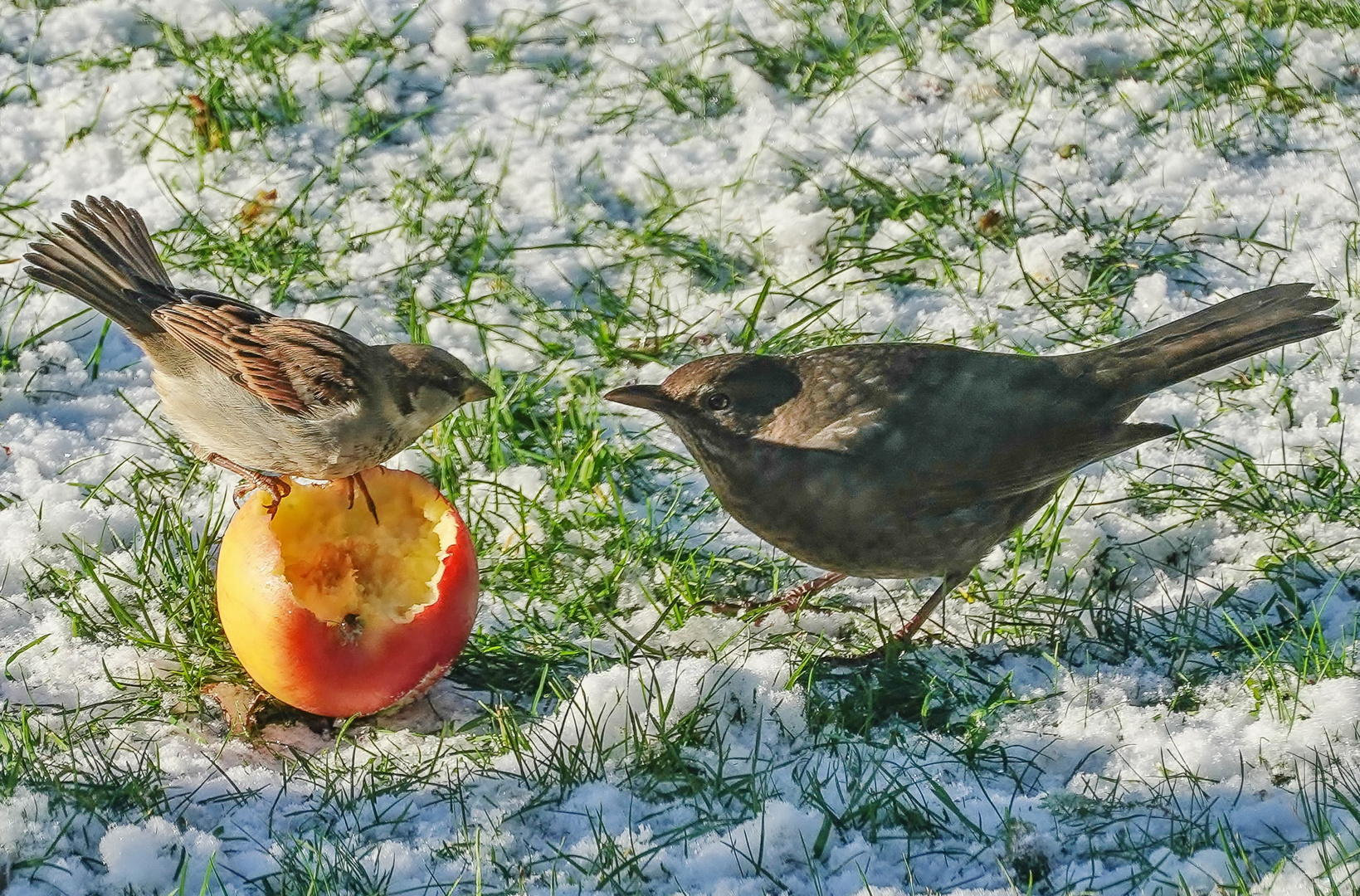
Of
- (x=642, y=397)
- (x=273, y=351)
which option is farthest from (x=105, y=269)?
(x=642, y=397)

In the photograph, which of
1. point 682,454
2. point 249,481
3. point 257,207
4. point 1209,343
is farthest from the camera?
point 257,207

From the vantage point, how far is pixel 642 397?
454cm

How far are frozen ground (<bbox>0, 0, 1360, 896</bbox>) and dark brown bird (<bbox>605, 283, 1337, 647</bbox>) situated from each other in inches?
14.4

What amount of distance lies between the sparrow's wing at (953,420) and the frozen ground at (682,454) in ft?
1.50

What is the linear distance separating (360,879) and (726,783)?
95cm

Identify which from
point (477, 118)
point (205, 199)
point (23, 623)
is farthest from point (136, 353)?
point (477, 118)

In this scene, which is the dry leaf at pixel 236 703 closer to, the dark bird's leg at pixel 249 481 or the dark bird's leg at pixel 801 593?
the dark bird's leg at pixel 249 481

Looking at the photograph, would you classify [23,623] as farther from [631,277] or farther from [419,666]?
[631,277]

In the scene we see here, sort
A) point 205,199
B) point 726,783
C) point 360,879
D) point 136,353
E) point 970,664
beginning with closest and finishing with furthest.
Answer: point 360,879 → point 726,783 → point 970,664 → point 136,353 → point 205,199

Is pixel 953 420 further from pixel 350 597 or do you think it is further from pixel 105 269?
pixel 105 269

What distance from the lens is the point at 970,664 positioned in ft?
15.1

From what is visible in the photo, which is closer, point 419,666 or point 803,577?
point 419,666

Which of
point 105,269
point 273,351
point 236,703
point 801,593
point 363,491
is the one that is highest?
point 105,269

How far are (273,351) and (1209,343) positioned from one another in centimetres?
282
